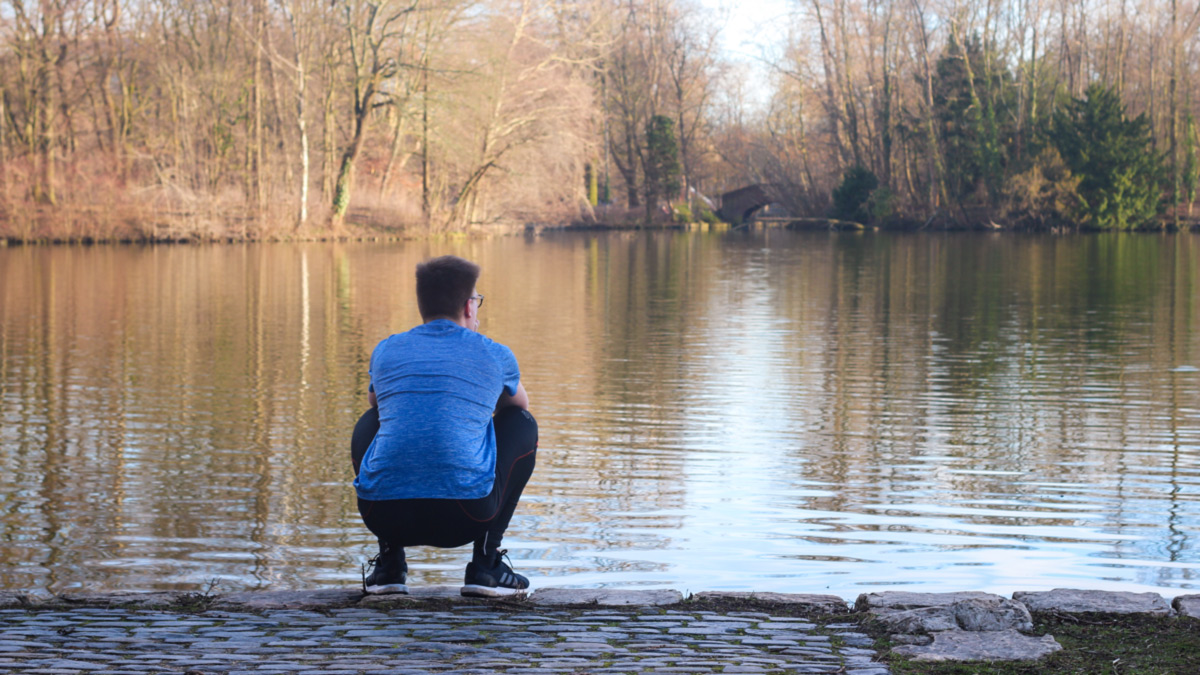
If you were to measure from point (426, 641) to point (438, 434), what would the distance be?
0.79m

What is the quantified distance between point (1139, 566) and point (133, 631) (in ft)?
15.5

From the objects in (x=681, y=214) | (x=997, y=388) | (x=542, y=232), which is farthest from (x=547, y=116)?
(x=997, y=388)

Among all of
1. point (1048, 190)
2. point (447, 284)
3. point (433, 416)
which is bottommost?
point (433, 416)

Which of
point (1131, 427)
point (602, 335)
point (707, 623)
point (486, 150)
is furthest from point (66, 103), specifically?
point (707, 623)

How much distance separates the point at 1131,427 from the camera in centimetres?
1024

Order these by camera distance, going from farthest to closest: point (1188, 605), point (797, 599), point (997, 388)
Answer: point (997, 388), point (797, 599), point (1188, 605)

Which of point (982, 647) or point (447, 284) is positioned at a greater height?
point (447, 284)

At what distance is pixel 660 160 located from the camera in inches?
3009

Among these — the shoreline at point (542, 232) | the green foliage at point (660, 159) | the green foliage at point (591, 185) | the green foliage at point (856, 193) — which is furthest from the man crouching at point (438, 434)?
the green foliage at point (660, 159)

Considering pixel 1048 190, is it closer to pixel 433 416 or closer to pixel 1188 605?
pixel 1188 605

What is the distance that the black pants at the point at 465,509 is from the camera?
4781mm

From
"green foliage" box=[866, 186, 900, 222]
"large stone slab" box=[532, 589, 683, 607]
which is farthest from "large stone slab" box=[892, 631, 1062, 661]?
"green foliage" box=[866, 186, 900, 222]

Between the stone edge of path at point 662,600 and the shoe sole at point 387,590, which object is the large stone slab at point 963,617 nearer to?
the stone edge of path at point 662,600

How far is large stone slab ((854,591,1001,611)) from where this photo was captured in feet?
15.2
